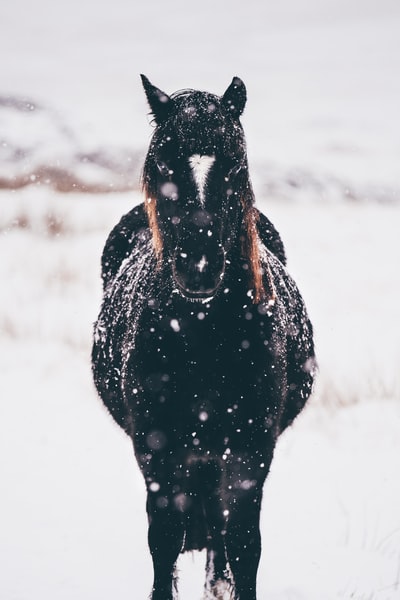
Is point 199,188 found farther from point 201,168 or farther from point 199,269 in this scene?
point 199,269

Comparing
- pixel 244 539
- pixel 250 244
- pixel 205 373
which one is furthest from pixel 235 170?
pixel 244 539

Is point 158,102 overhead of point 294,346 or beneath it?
overhead

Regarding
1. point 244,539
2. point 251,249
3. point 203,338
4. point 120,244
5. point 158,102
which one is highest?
point 120,244

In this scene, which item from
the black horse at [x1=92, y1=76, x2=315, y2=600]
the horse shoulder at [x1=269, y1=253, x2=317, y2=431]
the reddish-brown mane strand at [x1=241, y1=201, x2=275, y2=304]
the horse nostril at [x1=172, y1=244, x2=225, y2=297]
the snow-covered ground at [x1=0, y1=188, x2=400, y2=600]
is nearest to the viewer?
the horse nostril at [x1=172, y1=244, x2=225, y2=297]

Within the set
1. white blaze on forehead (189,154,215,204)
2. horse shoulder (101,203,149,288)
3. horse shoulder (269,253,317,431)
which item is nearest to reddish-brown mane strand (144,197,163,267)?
white blaze on forehead (189,154,215,204)

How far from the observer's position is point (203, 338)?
2012 mm

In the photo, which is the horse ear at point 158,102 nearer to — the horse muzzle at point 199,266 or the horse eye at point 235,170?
the horse eye at point 235,170

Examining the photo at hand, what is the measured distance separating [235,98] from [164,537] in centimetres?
188

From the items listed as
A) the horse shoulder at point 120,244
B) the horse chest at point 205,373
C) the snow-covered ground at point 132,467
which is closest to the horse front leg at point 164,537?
the horse chest at point 205,373

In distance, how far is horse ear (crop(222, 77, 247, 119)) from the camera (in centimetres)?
201

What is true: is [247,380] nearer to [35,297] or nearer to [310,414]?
[310,414]

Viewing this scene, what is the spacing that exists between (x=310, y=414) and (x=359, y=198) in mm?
10948

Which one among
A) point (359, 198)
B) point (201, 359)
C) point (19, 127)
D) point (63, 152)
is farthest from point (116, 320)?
point (19, 127)

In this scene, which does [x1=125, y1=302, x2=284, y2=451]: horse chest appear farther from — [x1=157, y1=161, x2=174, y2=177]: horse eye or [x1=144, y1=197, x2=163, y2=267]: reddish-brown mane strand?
[x1=157, y1=161, x2=174, y2=177]: horse eye
